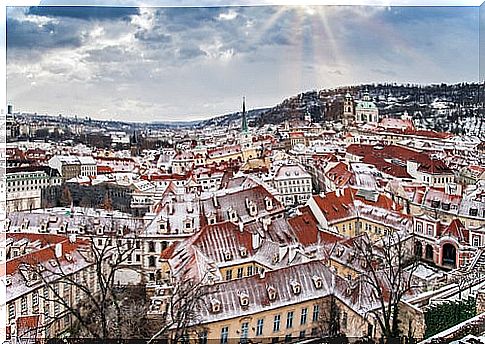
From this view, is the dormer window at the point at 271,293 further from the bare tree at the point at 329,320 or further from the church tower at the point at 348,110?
the church tower at the point at 348,110

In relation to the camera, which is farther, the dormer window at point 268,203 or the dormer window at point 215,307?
the dormer window at point 268,203

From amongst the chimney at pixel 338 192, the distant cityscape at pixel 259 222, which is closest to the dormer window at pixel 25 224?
the distant cityscape at pixel 259 222

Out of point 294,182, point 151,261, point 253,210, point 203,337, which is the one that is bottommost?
point 203,337

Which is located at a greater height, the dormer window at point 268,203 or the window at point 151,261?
the dormer window at point 268,203

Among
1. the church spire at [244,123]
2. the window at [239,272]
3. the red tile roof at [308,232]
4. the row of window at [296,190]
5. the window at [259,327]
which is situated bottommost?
the window at [259,327]

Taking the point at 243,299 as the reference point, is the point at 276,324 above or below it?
below

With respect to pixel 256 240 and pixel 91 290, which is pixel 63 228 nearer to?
pixel 91 290

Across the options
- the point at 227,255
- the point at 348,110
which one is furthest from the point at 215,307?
the point at 348,110
